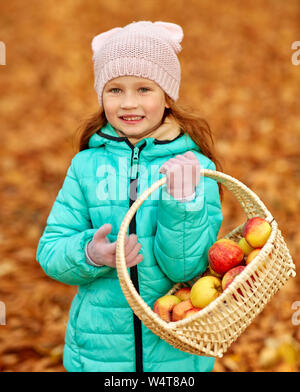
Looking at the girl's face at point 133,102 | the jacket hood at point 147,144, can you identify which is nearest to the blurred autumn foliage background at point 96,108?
the jacket hood at point 147,144

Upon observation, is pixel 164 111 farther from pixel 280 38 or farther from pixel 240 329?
pixel 280 38

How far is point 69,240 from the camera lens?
186 cm

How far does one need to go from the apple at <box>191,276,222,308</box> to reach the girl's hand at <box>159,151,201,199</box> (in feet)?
1.03

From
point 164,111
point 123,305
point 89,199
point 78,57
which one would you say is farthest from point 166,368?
point 78,57

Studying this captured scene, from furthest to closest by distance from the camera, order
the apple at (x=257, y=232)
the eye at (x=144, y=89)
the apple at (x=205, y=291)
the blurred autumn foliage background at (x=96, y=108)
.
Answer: the blurred autumn foliage background at (x=96, y=108) < the eye at (x=144, y=89) < the apple at (x=257, y=232) < the apple at (x=205, y=291)

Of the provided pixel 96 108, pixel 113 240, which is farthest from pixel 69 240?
pixel 96 108

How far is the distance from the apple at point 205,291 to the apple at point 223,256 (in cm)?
5

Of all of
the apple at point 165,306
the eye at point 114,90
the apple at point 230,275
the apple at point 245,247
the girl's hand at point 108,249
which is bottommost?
the apple at point 165,306

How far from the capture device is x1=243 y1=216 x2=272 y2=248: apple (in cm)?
183

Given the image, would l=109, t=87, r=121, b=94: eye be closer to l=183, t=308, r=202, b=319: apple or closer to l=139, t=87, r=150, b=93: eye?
l=139, t=87, r=150, b=93: eye

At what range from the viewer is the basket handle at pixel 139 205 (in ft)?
5.14

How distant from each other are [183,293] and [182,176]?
468 millimetres

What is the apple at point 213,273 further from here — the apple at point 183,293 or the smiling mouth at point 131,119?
the smiling mouth at point 131,119

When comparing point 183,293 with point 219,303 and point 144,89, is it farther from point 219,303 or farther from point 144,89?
point 144,89
